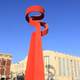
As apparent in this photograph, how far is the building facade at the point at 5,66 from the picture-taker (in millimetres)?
61219

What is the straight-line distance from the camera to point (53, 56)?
82.3m

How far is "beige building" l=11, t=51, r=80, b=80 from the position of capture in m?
79.9

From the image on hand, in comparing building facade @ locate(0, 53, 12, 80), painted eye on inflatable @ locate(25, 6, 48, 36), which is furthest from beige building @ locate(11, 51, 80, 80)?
painted eye on inflatable @ locate(25, 6, 48, 36)

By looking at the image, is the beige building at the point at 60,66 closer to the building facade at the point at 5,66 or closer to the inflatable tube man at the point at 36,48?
the building facade at the point at 5,66

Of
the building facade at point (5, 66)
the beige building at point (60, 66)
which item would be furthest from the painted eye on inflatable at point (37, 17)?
the beige building at point (60, 66)

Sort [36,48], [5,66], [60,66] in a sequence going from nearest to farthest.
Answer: [36,48]
[5,66]
[60,66]

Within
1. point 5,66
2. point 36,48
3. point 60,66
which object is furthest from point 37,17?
point 60,66

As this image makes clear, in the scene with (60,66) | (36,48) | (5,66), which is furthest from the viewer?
(60,66)

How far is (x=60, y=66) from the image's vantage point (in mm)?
83312

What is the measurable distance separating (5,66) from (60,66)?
28.2 meters

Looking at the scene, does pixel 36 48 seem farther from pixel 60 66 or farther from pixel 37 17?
pixel 60 66

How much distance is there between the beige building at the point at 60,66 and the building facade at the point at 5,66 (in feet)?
63.5

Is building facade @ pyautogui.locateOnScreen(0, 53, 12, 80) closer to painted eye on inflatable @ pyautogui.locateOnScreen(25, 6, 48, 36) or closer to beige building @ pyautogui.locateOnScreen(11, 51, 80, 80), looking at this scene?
beige building @ pyautogui.locateOnScreen(11, 51, 80, 80)

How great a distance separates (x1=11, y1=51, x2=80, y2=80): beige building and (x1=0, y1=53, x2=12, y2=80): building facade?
1935cm
